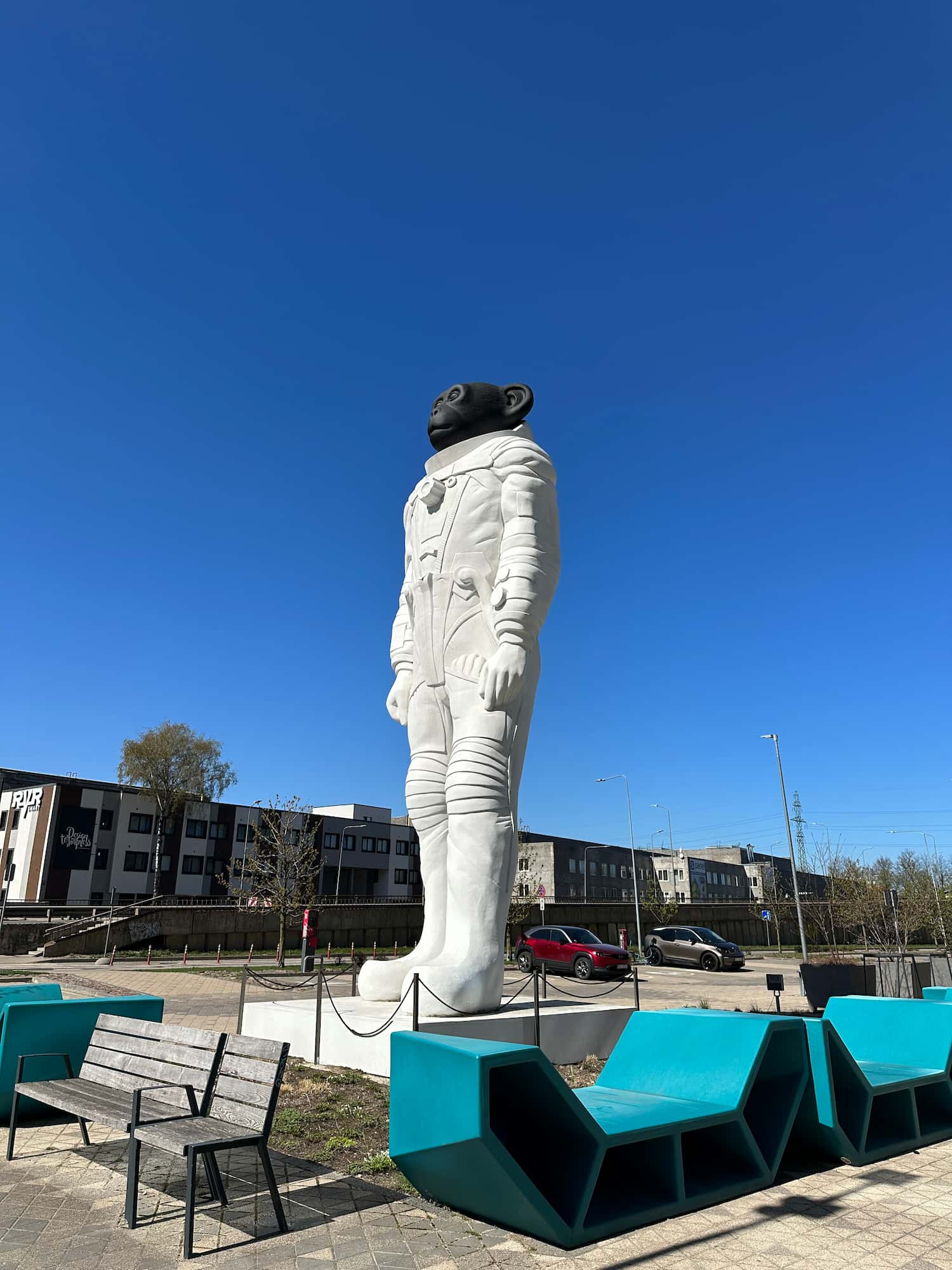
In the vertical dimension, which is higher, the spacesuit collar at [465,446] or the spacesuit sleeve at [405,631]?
the spacesuit collar at [465,446]

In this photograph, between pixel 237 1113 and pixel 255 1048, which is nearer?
pixel 237 1113

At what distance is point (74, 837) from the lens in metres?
50.0

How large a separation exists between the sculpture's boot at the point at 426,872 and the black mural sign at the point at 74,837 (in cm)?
4619

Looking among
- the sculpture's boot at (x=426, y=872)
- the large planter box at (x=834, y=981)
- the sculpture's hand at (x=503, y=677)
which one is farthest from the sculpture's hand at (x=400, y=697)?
the large planter box at (x=834, y=981)

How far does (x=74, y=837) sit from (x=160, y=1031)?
5009 cm

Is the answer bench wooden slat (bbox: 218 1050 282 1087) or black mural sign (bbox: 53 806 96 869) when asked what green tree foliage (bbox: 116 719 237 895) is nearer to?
black mural sign (bbox: 53 806 96 869)

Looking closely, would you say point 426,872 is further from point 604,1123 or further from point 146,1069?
point 604,1123

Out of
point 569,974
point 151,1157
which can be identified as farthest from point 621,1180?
point 569,974

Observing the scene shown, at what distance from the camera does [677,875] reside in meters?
Result: 86.1

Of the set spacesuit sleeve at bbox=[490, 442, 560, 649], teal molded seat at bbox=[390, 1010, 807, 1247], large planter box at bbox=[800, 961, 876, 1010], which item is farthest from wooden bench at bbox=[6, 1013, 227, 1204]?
large planter box at bbox=[800, 961, 876, 1010]

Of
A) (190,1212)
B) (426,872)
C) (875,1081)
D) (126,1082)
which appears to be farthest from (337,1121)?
(875,1081)

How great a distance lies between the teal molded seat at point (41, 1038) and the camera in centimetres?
629

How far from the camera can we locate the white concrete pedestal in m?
7.92

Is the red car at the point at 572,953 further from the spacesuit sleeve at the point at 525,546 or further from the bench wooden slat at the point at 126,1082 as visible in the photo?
the bench wooden slat at the point at 126,1082
